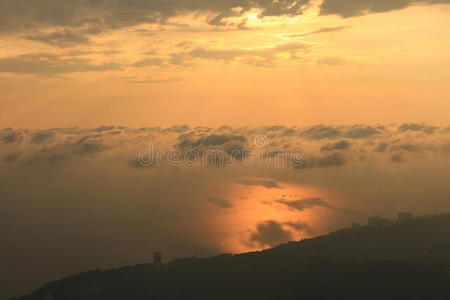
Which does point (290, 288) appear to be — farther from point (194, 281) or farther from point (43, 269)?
point (43, 269)

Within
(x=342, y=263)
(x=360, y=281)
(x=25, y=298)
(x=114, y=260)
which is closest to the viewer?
(x=360, y=281)

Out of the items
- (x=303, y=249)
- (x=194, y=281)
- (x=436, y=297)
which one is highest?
(x=303, y=249)

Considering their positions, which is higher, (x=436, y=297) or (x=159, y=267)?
(x=159, y=267)

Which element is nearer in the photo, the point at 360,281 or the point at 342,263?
the point at 360,281

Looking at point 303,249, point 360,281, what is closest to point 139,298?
point 360,281

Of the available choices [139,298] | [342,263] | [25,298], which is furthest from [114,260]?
[342,263]

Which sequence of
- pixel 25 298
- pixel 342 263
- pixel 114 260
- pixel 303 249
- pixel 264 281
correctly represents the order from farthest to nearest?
pixel 114 260, pixel 303 249, pixel 25 298, pixel 342 263, pixel 264 281

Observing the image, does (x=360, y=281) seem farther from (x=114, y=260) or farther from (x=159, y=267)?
(x=114, y=260)
